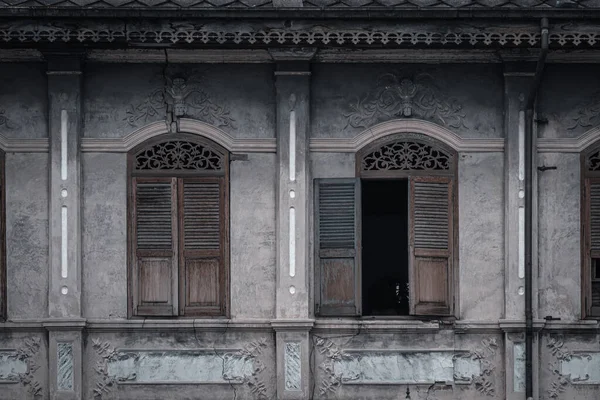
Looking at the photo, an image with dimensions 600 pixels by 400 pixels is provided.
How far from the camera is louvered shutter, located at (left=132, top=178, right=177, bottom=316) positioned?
13.4 m

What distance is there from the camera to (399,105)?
13.4 m

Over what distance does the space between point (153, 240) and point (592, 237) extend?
190 inches

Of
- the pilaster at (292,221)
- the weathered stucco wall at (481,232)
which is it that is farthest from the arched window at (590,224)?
the pilaster at (292,221)

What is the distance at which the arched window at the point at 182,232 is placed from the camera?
1336 cm

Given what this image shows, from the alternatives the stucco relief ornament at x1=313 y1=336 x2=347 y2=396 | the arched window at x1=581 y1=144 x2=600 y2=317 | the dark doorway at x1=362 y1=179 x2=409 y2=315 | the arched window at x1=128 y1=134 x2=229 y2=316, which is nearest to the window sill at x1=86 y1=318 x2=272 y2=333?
the arched window at x1=128 y1=134 x2=229 y2=316

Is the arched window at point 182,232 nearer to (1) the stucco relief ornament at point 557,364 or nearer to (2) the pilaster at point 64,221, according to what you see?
(2) the pilaster at point 64,221

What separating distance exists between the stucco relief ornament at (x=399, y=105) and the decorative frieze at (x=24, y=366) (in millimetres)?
4232

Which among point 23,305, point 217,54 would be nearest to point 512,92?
point 217,54

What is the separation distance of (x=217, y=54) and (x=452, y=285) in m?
3.61

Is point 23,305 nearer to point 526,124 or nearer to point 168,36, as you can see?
point 168,36

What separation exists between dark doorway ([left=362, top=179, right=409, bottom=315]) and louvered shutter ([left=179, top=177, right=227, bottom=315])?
166 inches

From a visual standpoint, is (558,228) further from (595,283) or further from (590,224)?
(595,283)

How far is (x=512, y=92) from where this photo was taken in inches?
524

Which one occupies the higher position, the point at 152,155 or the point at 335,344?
the point at 152,155
